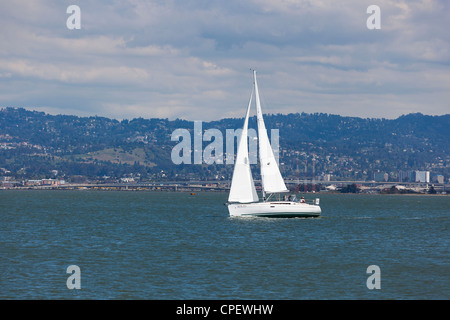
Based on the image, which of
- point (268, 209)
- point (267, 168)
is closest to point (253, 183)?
point (267, 168)

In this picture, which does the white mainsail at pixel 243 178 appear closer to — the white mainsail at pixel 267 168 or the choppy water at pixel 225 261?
the white mainsail at pixel 267 168

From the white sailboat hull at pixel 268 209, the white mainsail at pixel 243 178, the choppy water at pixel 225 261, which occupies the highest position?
the white mainsail at pixel 243 178

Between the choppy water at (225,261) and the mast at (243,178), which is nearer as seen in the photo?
the choppy water at (225,261)

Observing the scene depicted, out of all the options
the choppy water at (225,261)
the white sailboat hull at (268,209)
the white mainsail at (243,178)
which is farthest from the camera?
the white mainsail at (243,178)

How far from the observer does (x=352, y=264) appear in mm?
41250

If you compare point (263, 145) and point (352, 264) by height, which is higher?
point (263, 145)

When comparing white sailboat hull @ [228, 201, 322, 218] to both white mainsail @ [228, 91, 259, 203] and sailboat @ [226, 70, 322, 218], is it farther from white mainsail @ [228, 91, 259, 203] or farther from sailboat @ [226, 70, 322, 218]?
white mainsail @ [228, 91, 259, 203]

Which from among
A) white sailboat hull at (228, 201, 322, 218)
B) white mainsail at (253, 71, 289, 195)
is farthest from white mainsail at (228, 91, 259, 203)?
white mainsail at (253, 71, 289, 195)

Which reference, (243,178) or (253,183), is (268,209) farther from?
(243,178)

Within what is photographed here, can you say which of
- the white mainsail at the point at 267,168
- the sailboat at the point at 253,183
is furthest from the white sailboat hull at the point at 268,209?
the white mainsail at the point at 267,168

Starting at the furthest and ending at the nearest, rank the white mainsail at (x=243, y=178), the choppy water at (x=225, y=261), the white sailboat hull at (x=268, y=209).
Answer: the white mainsail at (x=243, y=178)
the white sailboat hull at (x=268, y=209)
the choppy water at (x=225, y=261)

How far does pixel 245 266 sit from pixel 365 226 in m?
34.7
